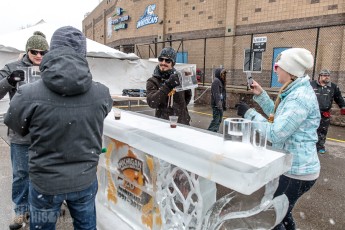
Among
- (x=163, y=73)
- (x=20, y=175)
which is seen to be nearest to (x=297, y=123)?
(x=163, y=73)

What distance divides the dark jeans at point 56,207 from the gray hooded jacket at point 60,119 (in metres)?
0.06

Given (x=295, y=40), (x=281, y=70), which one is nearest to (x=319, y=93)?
(x=281, y=70)

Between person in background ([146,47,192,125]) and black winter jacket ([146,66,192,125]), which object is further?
black winter jacket ([146,66,192,125])

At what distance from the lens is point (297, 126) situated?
1831 millimetres

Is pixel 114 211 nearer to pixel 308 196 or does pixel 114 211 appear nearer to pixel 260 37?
pixel 308 196

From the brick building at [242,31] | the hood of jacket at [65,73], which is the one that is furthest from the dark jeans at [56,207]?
the brick building at [242,31]

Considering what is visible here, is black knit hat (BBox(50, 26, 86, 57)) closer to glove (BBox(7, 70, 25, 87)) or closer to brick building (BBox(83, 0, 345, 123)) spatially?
glove (BBox(7, 70, 25, 87))

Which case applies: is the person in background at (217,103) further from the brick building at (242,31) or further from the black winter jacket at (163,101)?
the black winter jacket at (163,101)

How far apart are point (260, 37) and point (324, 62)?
289cm

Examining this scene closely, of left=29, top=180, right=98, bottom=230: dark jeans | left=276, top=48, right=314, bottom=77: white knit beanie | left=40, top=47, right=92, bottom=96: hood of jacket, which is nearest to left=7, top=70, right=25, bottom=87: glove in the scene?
left=40, top=47, right=92, bottom=96: hood of jacket

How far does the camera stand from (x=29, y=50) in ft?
8.55

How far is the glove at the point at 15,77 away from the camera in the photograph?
2238 mm

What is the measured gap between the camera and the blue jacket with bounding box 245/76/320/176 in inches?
71.8

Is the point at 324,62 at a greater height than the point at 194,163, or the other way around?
the point at 324,62
